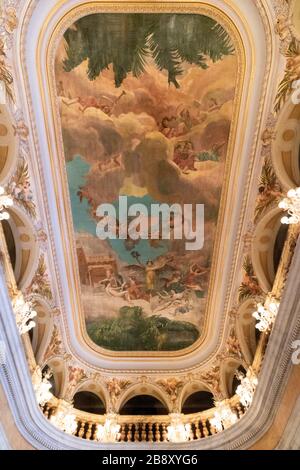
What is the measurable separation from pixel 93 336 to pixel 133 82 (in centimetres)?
760

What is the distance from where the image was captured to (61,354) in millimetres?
10961

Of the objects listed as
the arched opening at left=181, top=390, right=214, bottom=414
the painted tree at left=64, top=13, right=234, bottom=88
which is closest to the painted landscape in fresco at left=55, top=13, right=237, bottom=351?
the painted tree at left=64, top=13, right=234, bottom=88

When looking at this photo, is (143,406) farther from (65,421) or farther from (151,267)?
(151,267)

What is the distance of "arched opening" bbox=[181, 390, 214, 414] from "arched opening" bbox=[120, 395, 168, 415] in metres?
0.70

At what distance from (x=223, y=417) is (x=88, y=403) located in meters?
4.26

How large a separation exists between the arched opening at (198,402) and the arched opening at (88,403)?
8.58 ft

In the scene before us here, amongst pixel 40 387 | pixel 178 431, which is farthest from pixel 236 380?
pixel 40 387

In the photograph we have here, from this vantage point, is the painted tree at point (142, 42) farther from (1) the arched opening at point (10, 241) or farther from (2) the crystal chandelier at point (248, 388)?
(2) the crystal chandelier at point (248, 388)

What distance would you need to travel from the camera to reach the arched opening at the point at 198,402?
37.0ft

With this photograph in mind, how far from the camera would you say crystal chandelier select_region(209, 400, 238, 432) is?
9.65m

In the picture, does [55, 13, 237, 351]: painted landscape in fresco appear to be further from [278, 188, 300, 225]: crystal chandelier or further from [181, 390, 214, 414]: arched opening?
[181, 390, 214, 414]: arched opening

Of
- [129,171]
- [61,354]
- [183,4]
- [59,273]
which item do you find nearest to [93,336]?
[61,354]

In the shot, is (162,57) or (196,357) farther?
(196,357)
